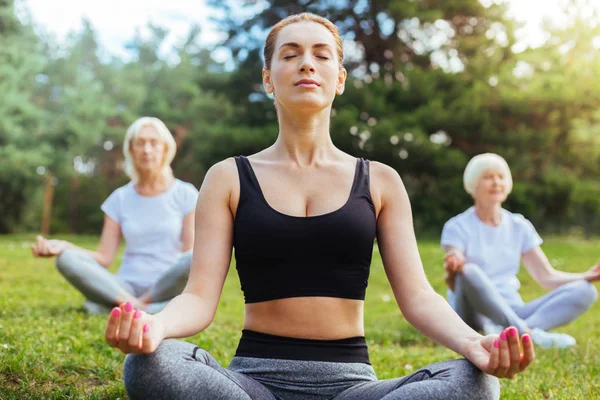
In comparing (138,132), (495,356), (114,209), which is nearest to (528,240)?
(138,132)

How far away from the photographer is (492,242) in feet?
18.3

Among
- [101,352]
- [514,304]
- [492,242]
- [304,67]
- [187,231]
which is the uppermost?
[304,67]

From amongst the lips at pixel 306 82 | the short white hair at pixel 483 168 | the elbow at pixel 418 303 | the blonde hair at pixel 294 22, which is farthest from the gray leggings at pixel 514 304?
the lips at pixel 306 82

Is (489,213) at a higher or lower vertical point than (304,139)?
higher

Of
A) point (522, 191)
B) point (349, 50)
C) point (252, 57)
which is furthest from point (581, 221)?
point (252, 57)

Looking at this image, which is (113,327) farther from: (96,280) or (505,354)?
(96,280)

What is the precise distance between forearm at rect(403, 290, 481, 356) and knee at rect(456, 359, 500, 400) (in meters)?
0.06

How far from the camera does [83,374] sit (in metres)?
3.54

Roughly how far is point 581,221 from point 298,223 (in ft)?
80.4

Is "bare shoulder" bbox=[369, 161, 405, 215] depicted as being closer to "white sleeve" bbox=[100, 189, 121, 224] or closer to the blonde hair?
the blonde hair

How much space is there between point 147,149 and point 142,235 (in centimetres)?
72

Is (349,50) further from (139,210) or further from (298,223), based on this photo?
(298,223)

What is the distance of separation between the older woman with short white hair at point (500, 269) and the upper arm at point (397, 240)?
113 inches

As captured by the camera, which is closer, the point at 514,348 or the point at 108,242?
the point at 514,348
